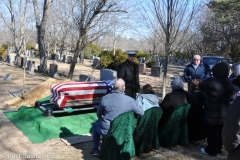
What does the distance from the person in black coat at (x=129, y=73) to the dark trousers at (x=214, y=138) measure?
1.82 meters

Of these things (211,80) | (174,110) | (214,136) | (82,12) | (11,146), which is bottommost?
(11,146)

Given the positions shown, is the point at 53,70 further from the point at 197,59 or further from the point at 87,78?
the point at 197,59

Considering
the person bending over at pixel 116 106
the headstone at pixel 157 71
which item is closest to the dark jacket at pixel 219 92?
the person bending over at pixel 116 106

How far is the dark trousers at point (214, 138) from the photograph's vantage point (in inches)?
165

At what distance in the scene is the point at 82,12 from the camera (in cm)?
1054

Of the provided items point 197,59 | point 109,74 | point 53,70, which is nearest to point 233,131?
point 197,59

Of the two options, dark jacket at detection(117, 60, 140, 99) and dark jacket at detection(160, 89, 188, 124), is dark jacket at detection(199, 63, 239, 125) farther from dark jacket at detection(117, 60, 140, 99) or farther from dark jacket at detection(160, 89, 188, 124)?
dark jacket at detection(117, 60, 140, 99)

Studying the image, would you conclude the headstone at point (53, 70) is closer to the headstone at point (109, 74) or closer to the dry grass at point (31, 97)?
the headstone at point (109, 74)

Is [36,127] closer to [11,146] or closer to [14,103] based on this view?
[11,146]

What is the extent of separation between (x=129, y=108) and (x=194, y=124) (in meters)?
1.65

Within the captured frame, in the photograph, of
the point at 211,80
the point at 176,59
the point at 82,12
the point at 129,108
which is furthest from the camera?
the point at 176,59

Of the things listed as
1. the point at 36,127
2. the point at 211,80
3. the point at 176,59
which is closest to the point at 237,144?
the point at 211,80

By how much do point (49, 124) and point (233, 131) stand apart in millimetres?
4059

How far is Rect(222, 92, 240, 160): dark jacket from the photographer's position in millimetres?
1890
